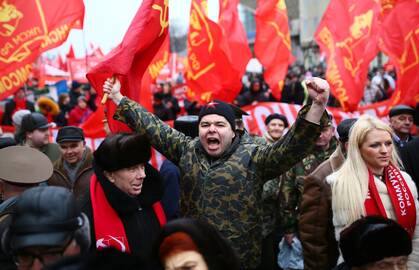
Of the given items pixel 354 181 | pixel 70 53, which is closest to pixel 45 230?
pixel 354 181

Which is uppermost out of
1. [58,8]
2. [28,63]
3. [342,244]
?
[58,8]

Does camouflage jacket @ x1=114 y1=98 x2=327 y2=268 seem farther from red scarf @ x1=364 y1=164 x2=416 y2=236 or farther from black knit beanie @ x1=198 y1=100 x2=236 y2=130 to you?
red scarf @ x1=364 y1=164 x2=416 y2=236

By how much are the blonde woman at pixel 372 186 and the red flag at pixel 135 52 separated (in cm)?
162

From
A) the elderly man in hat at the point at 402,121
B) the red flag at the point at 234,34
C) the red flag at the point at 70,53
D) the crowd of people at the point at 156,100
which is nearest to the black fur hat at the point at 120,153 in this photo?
the elderly man in hat at the point at 402,121

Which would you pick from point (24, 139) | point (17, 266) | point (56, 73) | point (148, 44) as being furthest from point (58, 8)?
point (56, 73)

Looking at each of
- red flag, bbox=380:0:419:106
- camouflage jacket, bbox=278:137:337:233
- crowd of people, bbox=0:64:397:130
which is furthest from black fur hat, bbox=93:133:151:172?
crowd of people, bbox=0:64:397:130

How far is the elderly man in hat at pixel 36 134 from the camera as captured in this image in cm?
733

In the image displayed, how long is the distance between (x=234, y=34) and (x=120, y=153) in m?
6.98

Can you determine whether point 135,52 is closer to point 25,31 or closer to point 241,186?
point 241,186

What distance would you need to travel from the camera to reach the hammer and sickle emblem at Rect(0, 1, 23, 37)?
716cm

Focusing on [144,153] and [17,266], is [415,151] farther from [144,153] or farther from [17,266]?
[17,266]

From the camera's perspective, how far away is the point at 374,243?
3012 mm

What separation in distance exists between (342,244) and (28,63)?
17.2ft

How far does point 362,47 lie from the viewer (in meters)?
10.2
